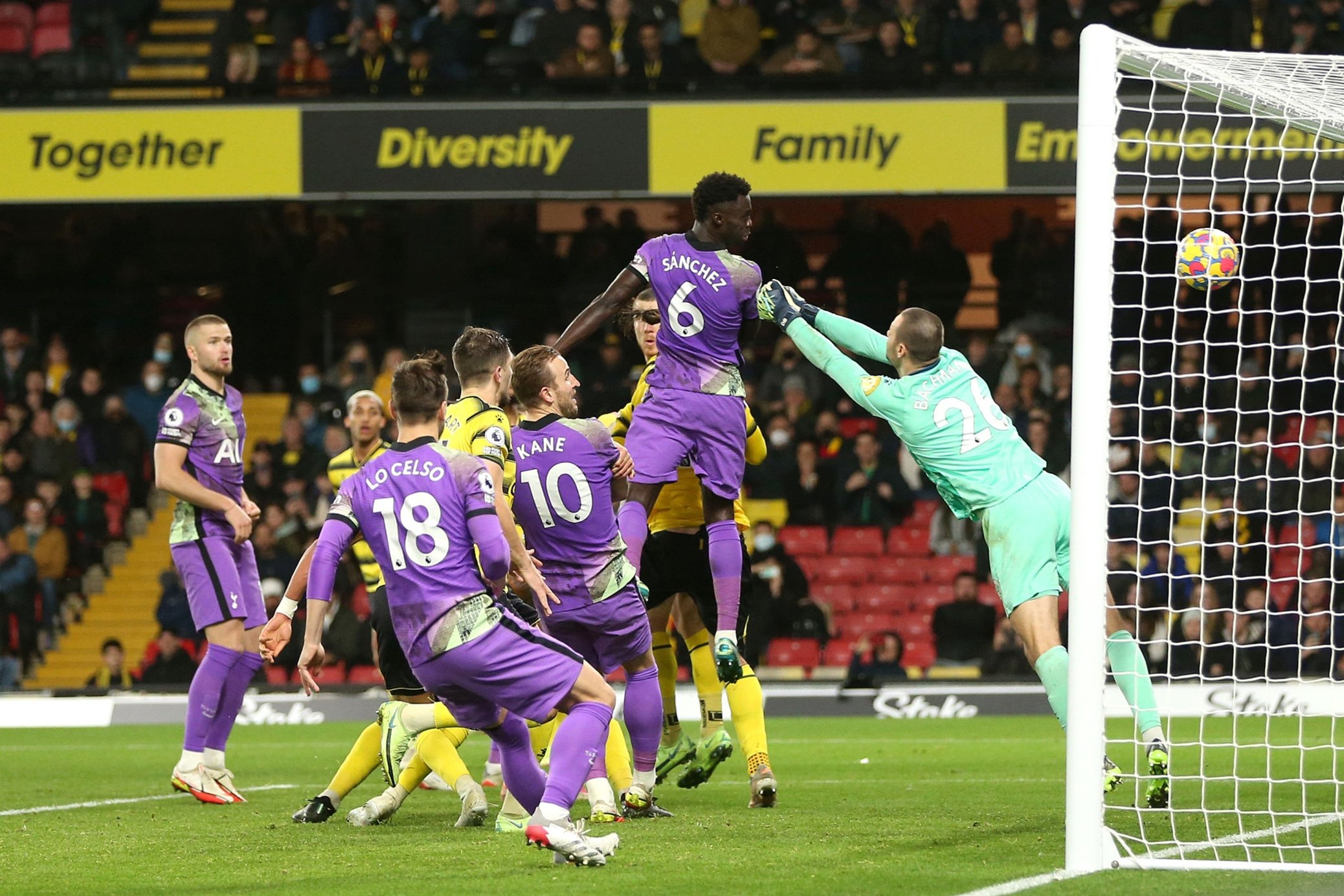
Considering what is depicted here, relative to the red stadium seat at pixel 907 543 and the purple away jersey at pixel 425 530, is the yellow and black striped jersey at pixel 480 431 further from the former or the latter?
the red stadium seat at pixel 907 543

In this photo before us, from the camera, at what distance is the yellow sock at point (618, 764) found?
7793mm

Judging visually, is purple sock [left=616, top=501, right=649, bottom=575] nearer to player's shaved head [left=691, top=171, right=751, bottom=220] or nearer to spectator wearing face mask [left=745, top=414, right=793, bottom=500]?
player's shaved head [left=691, top=171, right=751, bottom=220]

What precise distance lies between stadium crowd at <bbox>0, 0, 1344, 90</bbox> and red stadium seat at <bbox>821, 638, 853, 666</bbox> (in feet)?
18.3

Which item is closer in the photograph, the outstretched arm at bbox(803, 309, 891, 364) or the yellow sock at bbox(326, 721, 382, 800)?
the outstretched arm at bbox(803, 309, 891, 364)

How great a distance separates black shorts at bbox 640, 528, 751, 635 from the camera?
8867 millimetres

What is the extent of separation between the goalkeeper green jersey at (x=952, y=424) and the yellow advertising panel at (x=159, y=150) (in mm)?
11405

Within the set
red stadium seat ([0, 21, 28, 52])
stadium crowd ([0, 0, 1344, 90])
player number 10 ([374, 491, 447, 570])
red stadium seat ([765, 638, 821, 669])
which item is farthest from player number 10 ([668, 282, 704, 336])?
red stadium seat ([0, 21, 28, 52])

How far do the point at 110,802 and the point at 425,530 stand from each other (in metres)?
3.84

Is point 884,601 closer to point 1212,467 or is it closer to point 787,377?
point 787,377

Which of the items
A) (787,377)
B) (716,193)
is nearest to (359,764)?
(716,193)

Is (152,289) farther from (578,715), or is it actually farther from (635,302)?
(578,715)

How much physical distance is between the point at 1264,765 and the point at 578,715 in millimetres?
5535

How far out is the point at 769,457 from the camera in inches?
704

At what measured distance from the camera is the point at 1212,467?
1725 cm
